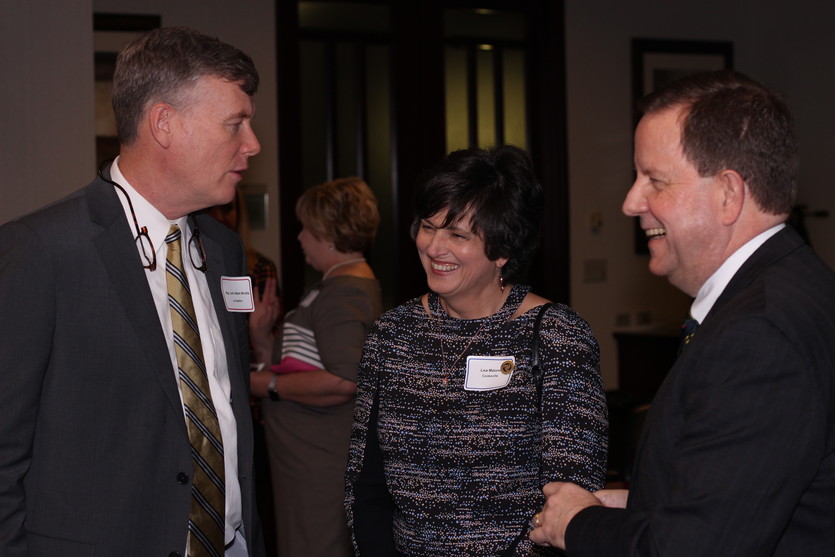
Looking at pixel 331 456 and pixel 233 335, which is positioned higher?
pixel 233 335

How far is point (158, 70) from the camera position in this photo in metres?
1.86

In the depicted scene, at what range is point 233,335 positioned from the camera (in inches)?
84.0

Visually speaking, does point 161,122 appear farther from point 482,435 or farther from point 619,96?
point 619,96

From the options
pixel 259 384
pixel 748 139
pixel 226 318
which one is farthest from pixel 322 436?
pixel 748 139

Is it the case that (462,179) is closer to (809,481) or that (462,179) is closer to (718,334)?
(718,334)

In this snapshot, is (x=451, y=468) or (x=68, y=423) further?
(x=451, y=468)

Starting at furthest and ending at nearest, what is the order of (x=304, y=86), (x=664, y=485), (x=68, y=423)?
(x=304, y=86), (x=68, y=423), (x=664, y=485)

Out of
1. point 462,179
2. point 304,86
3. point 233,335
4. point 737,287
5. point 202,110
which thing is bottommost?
point 233,335

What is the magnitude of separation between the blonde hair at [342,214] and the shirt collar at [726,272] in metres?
2.27

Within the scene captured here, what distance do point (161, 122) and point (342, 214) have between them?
1735mm

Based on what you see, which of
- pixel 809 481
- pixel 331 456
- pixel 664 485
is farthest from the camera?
pixel 331 456

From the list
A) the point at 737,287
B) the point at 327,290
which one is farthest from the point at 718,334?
the point at 327,290

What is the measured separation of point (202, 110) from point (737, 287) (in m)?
1.18

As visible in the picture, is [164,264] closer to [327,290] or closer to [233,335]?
[233,335]
